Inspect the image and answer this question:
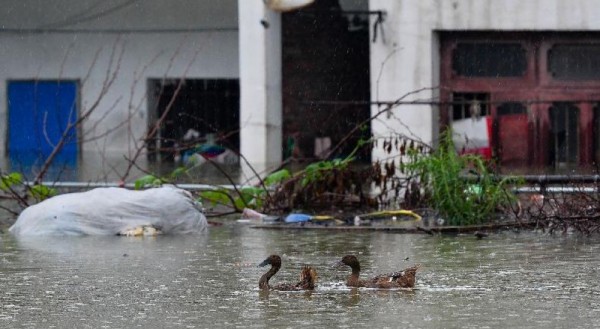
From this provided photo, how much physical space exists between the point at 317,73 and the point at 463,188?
1476 centimetres

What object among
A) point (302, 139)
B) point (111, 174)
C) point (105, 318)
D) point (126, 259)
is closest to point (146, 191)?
point (126, 259)

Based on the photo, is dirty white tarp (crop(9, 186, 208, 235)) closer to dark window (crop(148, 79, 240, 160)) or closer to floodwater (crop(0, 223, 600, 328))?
floodwater (crop(0, 223, 600, 328))

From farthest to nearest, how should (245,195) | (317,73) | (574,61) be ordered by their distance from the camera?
1. (317,73)
2. (574,61)
3. (245,195)

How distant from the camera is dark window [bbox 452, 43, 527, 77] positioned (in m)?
25.9

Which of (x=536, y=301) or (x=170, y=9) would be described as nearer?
(x=536, y=301)

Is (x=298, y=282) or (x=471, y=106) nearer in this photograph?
(x=298, y=282)

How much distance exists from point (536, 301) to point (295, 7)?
1688 cm

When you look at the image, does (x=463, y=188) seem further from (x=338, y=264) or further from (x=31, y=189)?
(x=31, y=189)

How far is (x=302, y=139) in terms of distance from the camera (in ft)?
96.8

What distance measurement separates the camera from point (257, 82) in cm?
2708

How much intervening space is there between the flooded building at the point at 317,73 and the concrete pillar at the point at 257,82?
2cm

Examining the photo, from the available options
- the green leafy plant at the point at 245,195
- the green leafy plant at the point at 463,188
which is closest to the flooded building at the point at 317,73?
the green leafy plant at the point at 245,195

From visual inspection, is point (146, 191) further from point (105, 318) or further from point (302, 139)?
point (302, 139)

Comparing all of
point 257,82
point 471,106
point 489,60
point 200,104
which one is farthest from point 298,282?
point 200,104
